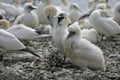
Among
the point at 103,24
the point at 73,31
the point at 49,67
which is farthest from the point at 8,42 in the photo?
the point at 103,24

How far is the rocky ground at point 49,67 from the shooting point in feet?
21.4

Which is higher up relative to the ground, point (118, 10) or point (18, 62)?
point (118, 10)

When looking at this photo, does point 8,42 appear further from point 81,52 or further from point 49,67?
point 81,52

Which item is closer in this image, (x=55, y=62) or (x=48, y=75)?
(x=48, y=75)

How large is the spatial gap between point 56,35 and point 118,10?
10.0 feet

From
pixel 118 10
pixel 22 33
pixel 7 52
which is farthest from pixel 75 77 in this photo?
pixel 118 10

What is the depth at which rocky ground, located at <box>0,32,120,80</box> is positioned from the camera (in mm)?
6535

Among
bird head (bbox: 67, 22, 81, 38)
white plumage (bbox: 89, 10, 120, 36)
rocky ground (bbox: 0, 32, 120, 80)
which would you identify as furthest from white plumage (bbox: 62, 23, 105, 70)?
white plumage (bbox: 89, 10, 120, 36)

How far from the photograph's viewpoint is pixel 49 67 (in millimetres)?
7066

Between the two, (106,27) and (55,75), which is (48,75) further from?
(106,27)

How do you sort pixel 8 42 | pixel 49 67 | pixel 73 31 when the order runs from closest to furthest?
pixel 73 31, pixel 49 67, pixel 8 42

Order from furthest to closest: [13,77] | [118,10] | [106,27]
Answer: [118,10]
[106,27]
[13,77]

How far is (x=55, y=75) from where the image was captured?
21.6 ft

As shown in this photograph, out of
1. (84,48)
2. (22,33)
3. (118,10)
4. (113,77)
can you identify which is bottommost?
(113,77)
